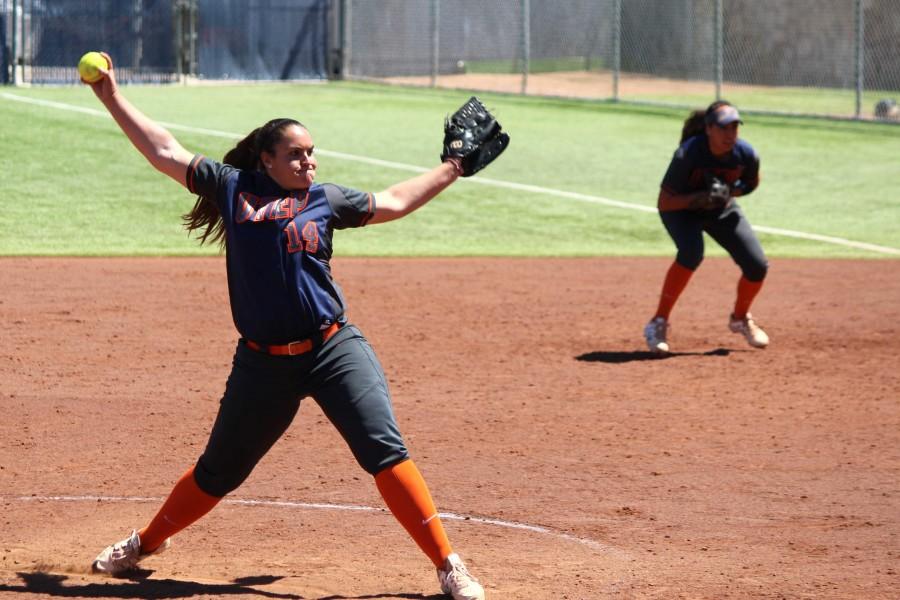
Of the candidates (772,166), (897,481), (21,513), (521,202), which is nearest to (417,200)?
(21,513)

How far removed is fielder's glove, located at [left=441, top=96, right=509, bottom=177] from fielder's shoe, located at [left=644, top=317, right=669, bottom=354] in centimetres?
481

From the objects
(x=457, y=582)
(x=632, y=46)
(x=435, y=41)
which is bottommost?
(x=457, y=582)

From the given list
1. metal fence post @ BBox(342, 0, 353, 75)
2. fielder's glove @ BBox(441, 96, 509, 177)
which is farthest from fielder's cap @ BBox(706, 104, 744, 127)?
metal fence post @ BBox(342, 0, 353, 75)

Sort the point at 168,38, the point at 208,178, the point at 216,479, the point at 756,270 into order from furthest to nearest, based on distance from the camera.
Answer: the point at 168,38
the point at 756,270
the point at 216,479
the point at 208,178

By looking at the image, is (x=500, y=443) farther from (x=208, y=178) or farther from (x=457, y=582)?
(x=208, y=178)

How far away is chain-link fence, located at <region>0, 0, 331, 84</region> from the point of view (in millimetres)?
25344

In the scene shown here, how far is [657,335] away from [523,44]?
20.0 m

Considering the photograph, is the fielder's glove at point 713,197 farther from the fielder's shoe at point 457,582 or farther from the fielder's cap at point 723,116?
the fielder's shoe at point 457,582

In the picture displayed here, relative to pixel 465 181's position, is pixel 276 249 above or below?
above

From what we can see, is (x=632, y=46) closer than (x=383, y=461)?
No

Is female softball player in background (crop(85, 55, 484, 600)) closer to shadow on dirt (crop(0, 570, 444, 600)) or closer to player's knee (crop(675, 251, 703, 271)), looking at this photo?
shadow on dirt (crop(0, 570, 444, 600))

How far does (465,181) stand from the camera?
18078mm

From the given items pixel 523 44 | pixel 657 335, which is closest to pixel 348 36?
pixel 523 44

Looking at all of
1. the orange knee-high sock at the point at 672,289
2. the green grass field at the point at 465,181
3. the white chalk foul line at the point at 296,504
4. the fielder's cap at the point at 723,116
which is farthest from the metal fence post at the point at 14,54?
the white chalk foul line at the point at 296,504
